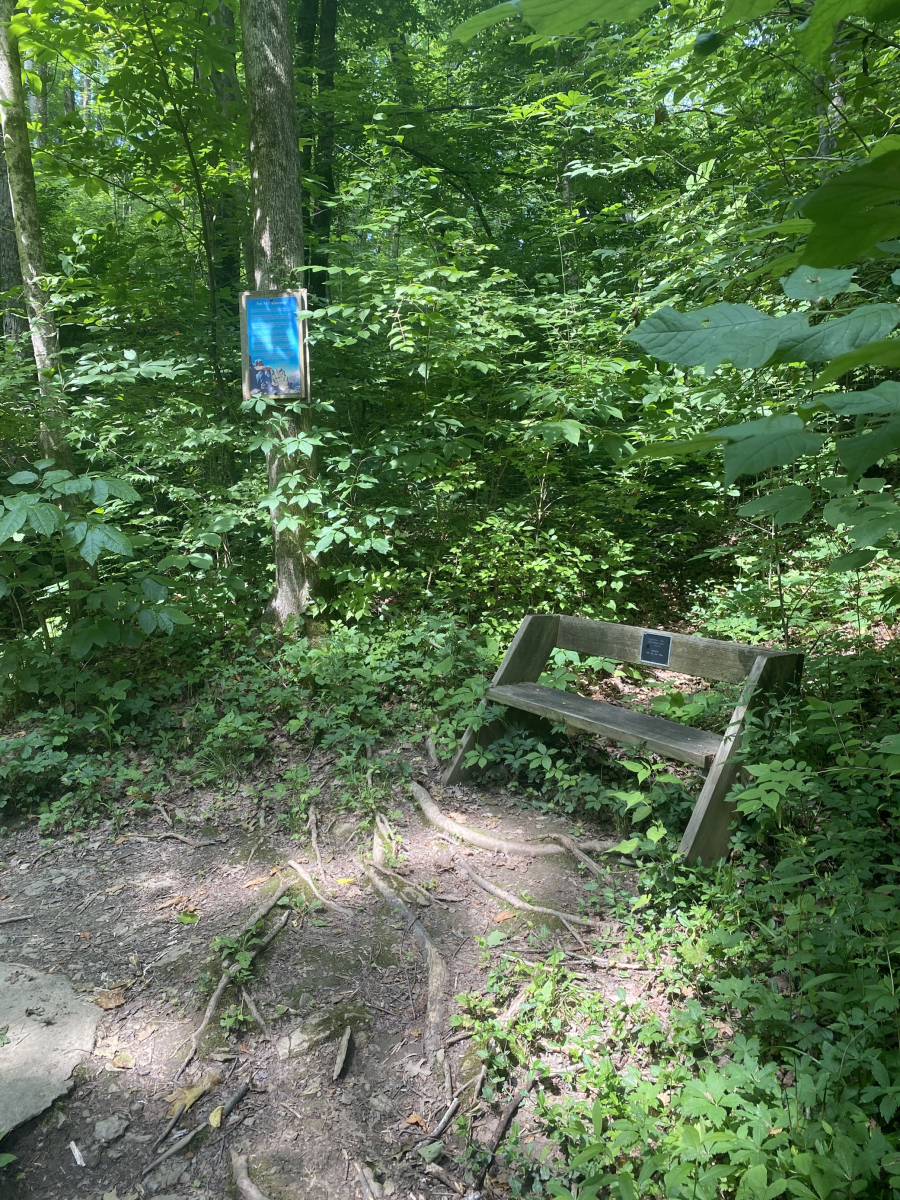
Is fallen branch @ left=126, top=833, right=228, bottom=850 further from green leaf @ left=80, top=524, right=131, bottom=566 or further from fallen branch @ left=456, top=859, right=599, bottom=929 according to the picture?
green leaf @ left=80, top=524, right=131, bottom=566

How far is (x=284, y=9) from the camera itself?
4.75m

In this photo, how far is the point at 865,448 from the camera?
0.54 m

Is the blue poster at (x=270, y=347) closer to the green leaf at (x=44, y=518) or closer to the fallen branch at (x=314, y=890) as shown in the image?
the green leaf at (x=44, y=518)

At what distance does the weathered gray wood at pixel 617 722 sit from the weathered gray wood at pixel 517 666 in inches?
3.9

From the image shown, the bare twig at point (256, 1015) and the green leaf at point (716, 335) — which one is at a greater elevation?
the green leaf at point (716, 335)

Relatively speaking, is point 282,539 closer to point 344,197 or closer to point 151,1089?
point 344,197

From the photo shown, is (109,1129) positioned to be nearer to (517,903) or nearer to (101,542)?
(517,903)

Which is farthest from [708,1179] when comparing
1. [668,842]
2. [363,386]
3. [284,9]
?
[284,9]

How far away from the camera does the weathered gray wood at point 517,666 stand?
3797 mm

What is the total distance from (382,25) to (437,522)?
32.1ft

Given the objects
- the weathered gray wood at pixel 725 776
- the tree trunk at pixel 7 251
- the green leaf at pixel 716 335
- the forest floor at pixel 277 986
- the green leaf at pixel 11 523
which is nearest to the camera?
the green leaf at pixel 716 335

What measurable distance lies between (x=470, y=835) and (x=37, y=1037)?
5.85 ft

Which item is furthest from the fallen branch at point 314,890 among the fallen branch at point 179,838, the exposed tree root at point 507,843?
the exposed tree root at point 507,843

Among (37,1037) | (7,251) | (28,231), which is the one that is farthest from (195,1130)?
(7,251)
